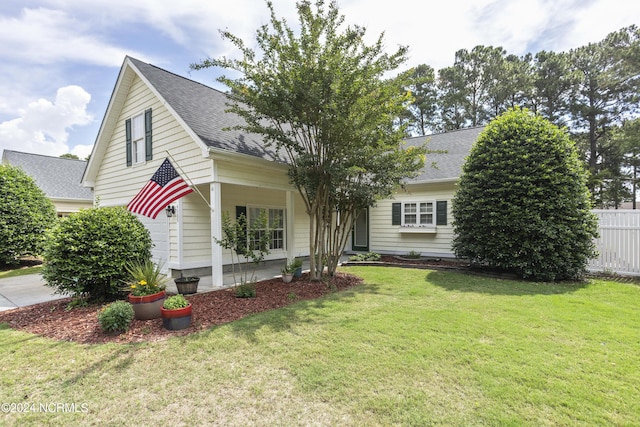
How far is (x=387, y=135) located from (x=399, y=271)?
404 cm

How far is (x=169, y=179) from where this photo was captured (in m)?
6.11

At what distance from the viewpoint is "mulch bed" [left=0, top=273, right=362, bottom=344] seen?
423 cm

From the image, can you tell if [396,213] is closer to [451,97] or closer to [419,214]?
[419,214]

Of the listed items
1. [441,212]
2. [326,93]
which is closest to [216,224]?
[326,93]

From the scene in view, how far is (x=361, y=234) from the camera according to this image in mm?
13094

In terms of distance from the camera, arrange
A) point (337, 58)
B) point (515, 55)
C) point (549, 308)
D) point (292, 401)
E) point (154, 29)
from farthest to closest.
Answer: point (515, 55) < point (154, 29) < point (337, 58) < point (549, 308) < point (292, 401)

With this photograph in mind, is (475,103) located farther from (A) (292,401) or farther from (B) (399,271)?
(A) (292,401)

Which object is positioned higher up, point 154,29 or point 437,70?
point 437,70

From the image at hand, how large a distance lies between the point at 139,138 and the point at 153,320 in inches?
262

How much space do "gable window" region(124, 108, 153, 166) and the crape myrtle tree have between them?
135 inches

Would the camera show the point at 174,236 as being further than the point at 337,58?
Yes

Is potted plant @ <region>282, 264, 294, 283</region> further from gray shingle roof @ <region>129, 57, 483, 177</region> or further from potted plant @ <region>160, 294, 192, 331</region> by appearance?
potted plant @ <region>160, 294, 192, 331</region>

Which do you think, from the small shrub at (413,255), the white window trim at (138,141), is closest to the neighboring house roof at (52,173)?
the white window trim at (138,141)

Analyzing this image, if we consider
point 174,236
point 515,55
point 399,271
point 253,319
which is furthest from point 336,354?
point 515,55
